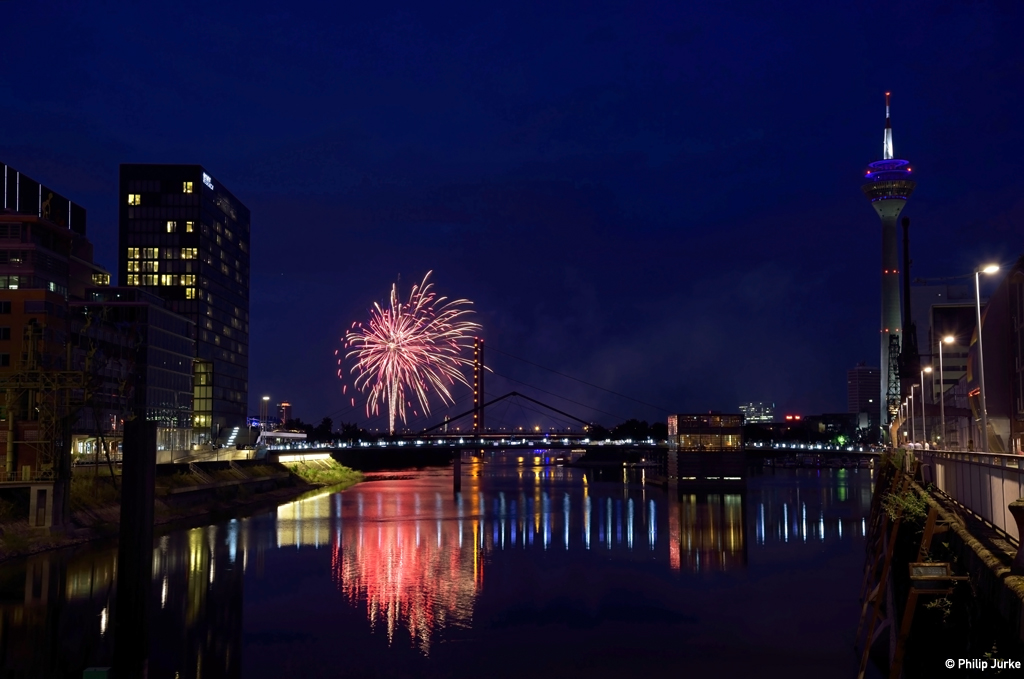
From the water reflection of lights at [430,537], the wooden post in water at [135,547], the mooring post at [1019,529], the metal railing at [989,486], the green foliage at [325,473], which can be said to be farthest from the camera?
the green foliage at [325,473]

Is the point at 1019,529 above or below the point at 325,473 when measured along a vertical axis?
above

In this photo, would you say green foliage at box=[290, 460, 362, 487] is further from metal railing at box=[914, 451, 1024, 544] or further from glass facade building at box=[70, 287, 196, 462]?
metal railing at box=[914, 451, 1024, 544]

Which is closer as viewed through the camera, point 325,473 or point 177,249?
point 325,473

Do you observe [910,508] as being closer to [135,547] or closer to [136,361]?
[135,547]

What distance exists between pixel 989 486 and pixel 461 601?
70.3 feet

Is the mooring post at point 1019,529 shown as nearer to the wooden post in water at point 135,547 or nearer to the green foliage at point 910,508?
the green foliage at point 910,508

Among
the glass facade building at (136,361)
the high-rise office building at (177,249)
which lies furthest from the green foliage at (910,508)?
the high-rise office building at (177,249)

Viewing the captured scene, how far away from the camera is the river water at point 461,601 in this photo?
80.8ft

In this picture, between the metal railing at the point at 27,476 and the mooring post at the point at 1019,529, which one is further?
the metal railing at the point at 27,476

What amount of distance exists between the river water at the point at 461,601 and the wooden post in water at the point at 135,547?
211cm

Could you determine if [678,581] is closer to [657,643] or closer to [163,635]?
[657,643]

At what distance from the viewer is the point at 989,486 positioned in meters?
15.9

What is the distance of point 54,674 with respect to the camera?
2238cm

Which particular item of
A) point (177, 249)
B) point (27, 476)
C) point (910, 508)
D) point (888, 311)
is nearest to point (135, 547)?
point (910, 508)
